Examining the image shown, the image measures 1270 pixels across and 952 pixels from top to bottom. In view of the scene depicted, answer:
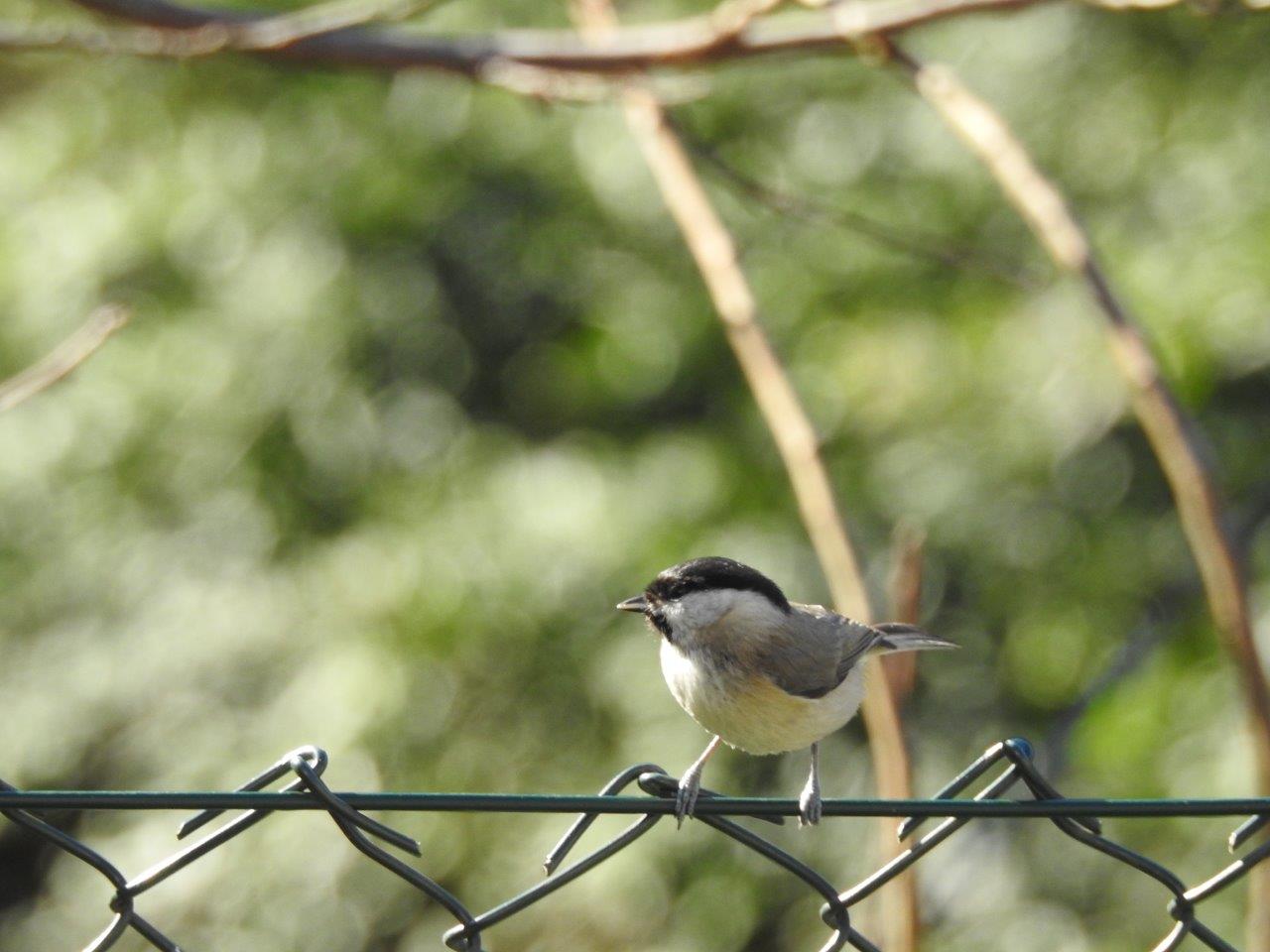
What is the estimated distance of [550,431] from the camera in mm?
4707

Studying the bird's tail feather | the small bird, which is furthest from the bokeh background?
the small bird

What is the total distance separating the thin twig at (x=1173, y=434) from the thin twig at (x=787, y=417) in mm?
499

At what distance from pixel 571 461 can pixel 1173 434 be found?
7.61ft

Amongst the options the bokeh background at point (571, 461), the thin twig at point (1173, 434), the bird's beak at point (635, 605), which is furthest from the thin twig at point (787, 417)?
the bokeh background at point (571, 461)

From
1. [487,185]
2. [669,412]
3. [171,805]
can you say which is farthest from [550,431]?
[171,805]

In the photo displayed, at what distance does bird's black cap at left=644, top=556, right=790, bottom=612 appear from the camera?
120 inches

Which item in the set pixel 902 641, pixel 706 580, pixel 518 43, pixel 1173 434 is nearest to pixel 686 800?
pixel 1173 434

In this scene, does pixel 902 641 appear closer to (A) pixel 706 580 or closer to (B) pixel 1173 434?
(A) pixel 706 580

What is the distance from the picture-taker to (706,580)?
3.05m

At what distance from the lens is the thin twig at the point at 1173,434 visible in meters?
2.36

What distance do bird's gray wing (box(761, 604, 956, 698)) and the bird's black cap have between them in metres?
0.10

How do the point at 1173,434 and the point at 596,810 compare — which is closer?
the point at 596,810

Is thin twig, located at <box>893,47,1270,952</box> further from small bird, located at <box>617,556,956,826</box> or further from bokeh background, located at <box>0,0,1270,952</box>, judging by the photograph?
bokeh background, located at <box>0,0,1270,952</box>

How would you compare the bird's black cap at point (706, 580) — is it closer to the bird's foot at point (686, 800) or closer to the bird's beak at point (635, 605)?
the bird's beak at point (635, 605)
